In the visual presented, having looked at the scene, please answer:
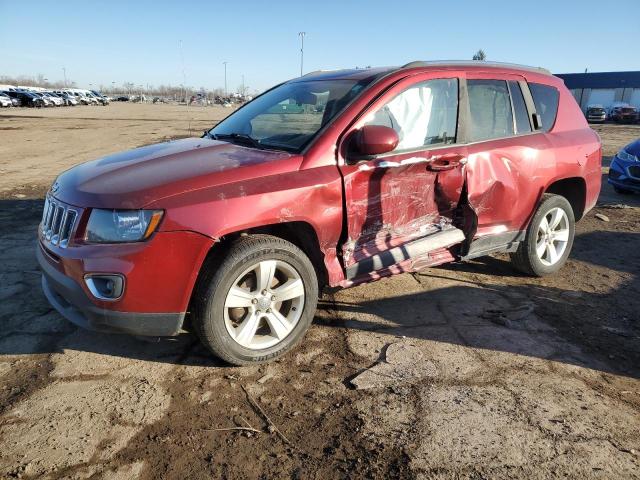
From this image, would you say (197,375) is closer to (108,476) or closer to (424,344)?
(108,476)

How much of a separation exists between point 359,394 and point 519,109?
301cm

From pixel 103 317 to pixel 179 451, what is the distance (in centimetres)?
89

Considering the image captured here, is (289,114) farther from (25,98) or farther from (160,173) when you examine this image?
(25,98)

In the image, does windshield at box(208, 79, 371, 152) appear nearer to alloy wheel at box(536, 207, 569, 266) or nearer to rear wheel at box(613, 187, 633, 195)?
alloy wheel at box(536, 207, 569, 266)

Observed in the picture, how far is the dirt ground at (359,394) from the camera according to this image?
229 centimetres

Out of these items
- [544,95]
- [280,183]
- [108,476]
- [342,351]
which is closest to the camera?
[108,476]

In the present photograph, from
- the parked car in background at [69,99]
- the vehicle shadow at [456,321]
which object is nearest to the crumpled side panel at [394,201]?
the vehicle shadow at [456,321]

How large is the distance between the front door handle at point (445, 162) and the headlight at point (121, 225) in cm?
200

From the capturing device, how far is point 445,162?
3662 millimetres

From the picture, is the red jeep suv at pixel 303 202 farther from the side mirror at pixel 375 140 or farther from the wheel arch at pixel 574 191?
the wheel arch at pixel 574 191

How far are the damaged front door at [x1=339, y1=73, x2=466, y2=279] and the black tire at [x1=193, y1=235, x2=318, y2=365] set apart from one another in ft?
1.48

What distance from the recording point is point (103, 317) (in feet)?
8.92

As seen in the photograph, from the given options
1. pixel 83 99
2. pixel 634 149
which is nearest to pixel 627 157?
pixel 634 149

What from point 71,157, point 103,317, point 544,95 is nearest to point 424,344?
point 103,317
